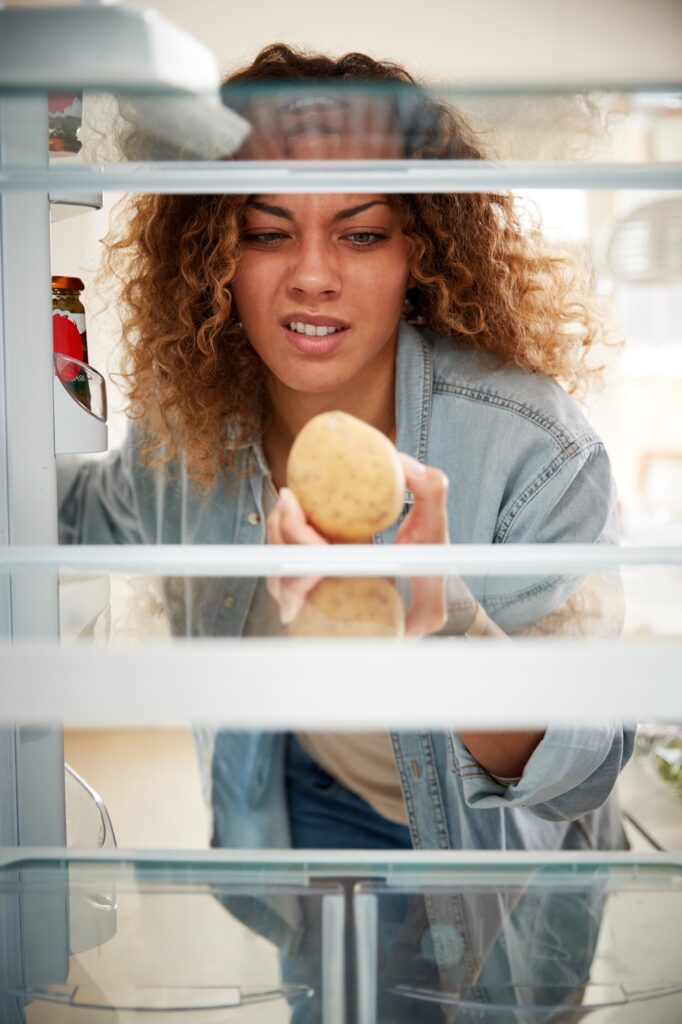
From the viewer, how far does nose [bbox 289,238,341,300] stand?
101 cm

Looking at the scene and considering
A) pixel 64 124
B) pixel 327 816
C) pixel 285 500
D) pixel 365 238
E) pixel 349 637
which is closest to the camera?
pixel 349 637

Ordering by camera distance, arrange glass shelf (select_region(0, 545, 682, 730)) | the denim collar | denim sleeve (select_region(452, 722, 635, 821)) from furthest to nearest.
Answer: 1. the denim collar
2. denim sleeve (select_region(452, 722, 635, 821))
3. glass shelf (select_region(0, 545, 682, 730))

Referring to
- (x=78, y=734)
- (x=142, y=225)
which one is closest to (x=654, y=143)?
(x=78, y=734)

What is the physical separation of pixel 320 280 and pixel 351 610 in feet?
1.71

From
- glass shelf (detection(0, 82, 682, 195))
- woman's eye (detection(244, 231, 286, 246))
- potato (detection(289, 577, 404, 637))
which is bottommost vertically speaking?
potato (detection(289, 577, 404, 637))

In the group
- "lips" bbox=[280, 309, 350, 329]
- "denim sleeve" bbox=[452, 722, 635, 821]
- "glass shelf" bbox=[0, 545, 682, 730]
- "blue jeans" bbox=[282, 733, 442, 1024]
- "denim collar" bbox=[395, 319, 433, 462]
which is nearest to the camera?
"glass shelf" bbox=[0, 545, 682, 730]

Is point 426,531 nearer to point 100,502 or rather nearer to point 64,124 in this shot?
point 64,124

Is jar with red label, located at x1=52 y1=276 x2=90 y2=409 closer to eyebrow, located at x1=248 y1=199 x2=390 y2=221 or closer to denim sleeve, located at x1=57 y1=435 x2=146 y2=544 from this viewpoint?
eyebrow, located at x1=248 y1=199 x2=390 y2=221

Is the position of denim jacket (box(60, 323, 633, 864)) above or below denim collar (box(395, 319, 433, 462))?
below

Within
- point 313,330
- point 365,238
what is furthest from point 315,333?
point 365,238

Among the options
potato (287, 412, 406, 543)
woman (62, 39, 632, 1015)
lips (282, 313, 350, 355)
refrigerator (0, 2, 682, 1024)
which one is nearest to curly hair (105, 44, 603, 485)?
woman (62, 39, 632, 1015)

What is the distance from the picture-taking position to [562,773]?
3.07 feet

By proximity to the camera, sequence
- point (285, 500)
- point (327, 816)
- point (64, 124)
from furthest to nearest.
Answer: point (327, 816)
point (64, 124)
point (285, 500)

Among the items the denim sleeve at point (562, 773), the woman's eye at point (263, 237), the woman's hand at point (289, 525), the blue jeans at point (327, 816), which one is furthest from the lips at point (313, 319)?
the blue jeans at point (327, 816)
